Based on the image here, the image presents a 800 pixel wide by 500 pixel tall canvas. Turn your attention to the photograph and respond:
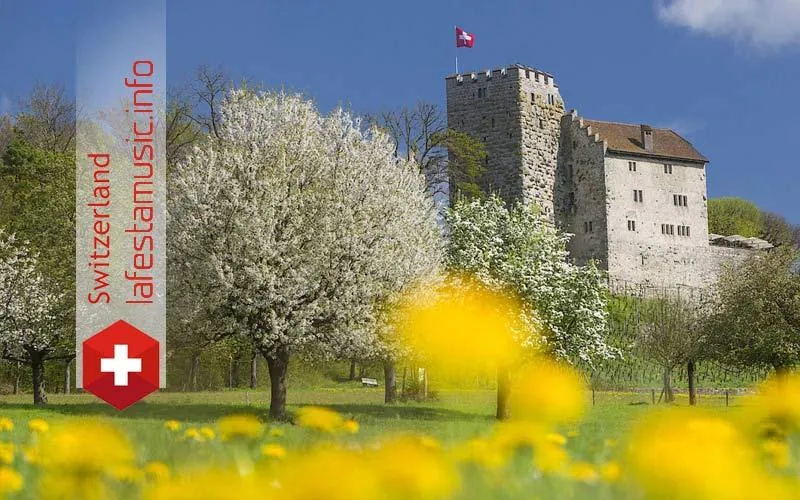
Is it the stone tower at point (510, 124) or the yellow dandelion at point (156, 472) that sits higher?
the stone tower at point (510, 124)

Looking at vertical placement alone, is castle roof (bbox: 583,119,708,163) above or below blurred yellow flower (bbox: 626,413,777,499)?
above

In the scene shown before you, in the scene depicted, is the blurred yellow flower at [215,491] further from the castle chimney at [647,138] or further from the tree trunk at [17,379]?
the castle chimney at [647,138]

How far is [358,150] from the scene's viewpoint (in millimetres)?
27906

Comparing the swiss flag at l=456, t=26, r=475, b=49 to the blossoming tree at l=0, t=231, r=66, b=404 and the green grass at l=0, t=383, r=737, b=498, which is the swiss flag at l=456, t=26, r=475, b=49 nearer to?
the green grass at l=0, t=383, r=737, b=498

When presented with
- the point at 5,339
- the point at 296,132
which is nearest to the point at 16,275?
the point at 5,339

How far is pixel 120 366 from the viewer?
36.5 m

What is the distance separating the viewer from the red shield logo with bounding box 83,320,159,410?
3384cm

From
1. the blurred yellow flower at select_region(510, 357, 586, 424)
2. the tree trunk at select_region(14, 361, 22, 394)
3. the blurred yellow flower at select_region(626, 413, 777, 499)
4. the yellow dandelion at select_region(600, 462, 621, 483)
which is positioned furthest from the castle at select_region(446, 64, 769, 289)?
the blurred yellow flower at select_region(626, 413, 777, 499)

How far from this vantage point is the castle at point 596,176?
234 feet

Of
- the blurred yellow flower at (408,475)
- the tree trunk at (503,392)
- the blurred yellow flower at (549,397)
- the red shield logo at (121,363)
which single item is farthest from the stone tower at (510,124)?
the blurred yellow flower at (408,475)

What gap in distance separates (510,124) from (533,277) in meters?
43.1

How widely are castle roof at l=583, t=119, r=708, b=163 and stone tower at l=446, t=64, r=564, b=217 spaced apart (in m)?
5.45

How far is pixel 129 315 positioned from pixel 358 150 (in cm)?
1182

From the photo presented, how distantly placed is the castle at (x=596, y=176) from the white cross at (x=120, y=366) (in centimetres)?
3739
